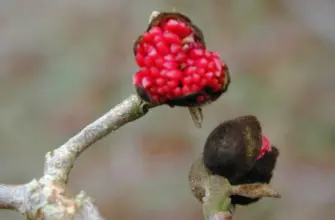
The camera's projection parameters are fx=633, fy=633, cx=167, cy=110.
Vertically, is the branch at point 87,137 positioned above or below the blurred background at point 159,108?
below

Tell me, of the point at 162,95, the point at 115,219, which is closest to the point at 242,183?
the point at 162,95

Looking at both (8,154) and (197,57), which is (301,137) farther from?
(197,57)

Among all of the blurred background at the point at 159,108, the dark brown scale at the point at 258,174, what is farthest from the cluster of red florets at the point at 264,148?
the blurred background at the point at 159,108

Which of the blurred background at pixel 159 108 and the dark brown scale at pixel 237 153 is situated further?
the blurred background at pixel 159 108

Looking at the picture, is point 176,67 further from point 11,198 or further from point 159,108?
point 159,108

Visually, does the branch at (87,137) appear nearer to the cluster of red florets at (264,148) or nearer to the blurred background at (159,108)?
the cluster of red florets at (264,148)
